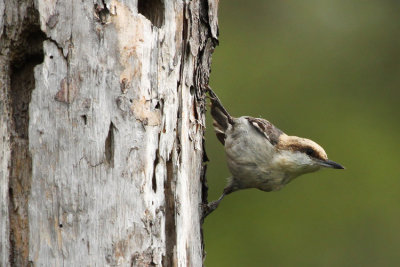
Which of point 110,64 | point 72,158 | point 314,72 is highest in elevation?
point 314,72

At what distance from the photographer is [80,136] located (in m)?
3.18

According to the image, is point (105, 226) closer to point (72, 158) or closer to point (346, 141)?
point (72, 158)

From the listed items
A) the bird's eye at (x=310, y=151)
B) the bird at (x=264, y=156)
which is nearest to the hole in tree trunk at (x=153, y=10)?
the bird at (x=264, y=156)

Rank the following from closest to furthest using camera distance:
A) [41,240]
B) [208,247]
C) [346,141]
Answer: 1. [41,240]
2. [208,247]
3. [346,141]

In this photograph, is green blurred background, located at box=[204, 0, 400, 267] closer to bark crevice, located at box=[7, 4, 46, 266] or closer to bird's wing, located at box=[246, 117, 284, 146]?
bird's wing, located at box=[246, 117, 284, 146]

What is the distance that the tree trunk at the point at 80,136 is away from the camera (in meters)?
3.16

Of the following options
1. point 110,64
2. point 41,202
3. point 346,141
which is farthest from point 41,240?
point 346,141

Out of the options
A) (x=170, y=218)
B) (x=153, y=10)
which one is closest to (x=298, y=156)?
(x=170, y=218)

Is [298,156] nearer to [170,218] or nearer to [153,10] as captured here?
[170,218]

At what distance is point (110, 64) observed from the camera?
3.25 m

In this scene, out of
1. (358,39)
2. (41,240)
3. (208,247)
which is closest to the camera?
(41,240)

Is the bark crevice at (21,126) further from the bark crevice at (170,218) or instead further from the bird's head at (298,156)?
the bird's head at (298,156)

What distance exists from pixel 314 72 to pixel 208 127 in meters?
1.63

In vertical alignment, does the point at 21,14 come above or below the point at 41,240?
above
